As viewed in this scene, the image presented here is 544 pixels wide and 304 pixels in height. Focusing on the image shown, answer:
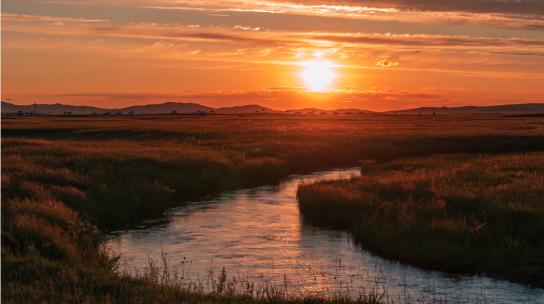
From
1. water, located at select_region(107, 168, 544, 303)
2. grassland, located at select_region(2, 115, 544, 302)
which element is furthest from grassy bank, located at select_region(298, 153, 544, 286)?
grassland, located at select_region(2, 115, 544, 302)

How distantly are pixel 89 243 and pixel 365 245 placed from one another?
8.85 metres

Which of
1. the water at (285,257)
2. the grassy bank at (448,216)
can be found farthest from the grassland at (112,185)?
the grassy bank at (448,216)

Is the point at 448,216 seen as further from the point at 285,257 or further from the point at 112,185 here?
the point at 112,185

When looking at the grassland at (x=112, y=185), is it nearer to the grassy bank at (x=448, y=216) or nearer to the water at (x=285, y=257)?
the water at (x=285, y=257)

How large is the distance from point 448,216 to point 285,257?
6.44 m

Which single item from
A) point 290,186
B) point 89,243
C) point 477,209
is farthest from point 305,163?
point 89,243

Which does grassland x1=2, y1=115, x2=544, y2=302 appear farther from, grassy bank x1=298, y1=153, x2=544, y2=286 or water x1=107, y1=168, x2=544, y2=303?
grassy bank x1=298, y1=153, x2=544, y2=286

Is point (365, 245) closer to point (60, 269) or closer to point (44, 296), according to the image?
point (60, 269)

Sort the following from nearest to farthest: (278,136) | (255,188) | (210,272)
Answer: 1. (210,272)
2. (255,188)
3. (278,136)

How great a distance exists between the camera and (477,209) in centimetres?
2369

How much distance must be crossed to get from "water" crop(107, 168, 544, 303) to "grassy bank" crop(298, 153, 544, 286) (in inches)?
32.1

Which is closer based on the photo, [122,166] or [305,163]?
[122,166]

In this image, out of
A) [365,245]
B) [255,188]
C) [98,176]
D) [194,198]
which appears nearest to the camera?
[365,245]

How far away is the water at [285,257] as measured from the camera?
1702cm
